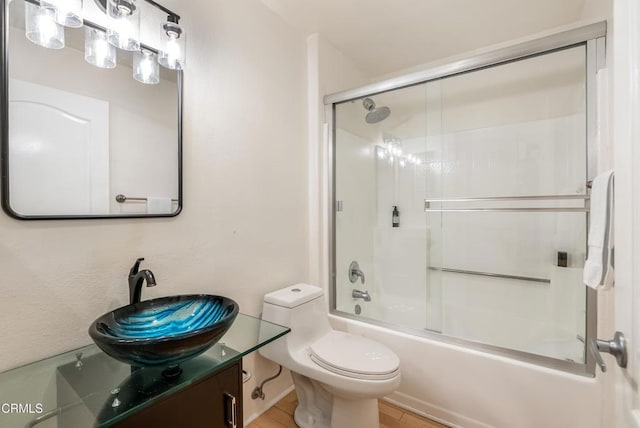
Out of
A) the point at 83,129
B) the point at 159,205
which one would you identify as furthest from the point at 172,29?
the point at 159,205

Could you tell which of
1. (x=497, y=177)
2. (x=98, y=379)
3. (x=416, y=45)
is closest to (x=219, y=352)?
(x=98, y=379)

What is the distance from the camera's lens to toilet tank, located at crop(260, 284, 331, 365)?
1.56 metres

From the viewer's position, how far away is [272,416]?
1.67m

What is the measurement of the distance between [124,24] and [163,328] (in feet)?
3.61

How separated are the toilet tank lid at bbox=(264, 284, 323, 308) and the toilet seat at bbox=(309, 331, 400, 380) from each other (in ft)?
0.79

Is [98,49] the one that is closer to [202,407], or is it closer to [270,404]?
[202,407]

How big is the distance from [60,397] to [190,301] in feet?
1.42

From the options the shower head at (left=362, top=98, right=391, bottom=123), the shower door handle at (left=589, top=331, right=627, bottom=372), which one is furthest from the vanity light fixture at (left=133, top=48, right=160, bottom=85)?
the shower door handle at (left=589, top=331, right=627, bottom=372)

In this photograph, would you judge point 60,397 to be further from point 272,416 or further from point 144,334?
point 272,416

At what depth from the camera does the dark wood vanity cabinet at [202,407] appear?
0.79 m

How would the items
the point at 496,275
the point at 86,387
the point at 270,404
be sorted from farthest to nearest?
the point at 496,275 < the point at 270,404 < the point at 86,387

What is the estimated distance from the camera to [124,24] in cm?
106

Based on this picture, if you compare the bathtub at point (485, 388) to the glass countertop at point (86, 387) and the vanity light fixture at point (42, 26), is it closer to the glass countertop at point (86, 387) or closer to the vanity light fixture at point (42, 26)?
the glass countertop at point (86, 387)

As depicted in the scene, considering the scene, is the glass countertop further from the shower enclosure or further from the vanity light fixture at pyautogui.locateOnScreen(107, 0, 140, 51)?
the shower enclosure
